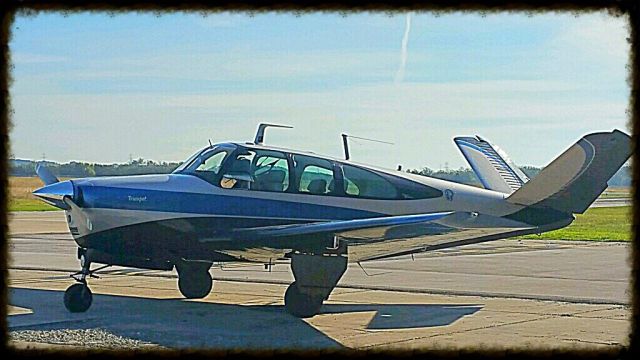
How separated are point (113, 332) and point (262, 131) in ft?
9.82

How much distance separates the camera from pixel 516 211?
10.1m

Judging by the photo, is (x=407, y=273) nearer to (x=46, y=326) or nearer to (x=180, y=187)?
(x=180, y=187)

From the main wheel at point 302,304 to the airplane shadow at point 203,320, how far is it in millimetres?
132

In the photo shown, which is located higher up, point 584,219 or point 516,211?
point 516,211

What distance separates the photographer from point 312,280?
9383 mm

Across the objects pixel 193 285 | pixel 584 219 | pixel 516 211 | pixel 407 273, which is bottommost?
pixel 584 219

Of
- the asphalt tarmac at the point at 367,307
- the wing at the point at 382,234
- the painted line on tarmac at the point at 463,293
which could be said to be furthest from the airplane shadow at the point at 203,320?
the painted line on tarmac at the point at 463,293

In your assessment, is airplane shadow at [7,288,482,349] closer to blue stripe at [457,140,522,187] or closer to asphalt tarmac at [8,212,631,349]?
asphalt tarmac at [8,212,631,349]

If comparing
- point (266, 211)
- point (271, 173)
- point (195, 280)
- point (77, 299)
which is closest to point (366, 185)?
point (271, 173)

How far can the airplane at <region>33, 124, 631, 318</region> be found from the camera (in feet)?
30.3

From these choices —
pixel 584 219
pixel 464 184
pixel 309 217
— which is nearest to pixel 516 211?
pixel 464 184

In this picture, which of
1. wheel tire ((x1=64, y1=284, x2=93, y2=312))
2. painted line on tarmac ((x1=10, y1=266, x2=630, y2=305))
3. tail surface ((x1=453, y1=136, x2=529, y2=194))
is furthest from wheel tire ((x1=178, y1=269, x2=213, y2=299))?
tail surface ((x1=453, y1=136, x2=529, y2=194))

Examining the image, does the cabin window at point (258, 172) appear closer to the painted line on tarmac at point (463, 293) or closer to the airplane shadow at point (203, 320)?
the airplane shadow at point (203, 320)

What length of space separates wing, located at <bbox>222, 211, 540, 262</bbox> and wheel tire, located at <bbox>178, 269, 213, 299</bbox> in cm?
124
